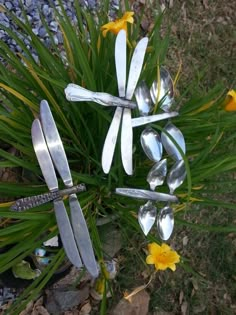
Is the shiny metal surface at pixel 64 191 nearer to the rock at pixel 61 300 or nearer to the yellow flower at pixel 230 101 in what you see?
the yellow flower at pixel 230 101

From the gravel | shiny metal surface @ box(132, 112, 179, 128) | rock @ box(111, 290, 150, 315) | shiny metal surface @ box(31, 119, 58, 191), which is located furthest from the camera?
rock @ box(111, 290, 150, 315)

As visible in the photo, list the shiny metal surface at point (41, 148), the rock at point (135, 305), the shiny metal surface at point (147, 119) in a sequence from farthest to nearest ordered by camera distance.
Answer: the rock at point (135, 305)
the shiny metal surface at point (147, 119)
the shiny metal surface at point (41, 148)

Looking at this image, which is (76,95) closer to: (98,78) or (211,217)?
(98,78)

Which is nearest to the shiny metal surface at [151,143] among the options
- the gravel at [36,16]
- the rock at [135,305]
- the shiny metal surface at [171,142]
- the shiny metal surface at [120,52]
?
the shiny metal surface at [171,142]

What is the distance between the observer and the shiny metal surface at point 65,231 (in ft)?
→ 2.97

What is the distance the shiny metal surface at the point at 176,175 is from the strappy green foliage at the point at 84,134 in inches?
1.0

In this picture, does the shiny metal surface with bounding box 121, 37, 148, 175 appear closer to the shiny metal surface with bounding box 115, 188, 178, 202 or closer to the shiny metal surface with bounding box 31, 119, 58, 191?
the shiny metal surface with bounding box 115, 188, 178, 202

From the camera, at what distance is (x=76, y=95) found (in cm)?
89

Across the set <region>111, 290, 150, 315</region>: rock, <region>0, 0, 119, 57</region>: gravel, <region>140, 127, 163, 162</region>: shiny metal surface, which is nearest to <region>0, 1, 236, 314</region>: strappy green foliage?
<region>140, 127, 163, 162</region>: shiny metal surface

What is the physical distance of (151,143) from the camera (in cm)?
101

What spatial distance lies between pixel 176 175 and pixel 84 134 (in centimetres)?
24

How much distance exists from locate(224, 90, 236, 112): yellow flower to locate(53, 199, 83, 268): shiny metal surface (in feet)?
1.35

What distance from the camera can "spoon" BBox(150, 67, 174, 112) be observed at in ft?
3.48

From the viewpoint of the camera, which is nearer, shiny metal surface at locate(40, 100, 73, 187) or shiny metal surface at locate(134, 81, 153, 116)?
shiny metal surface at locate(40, 100, 73, 187)
